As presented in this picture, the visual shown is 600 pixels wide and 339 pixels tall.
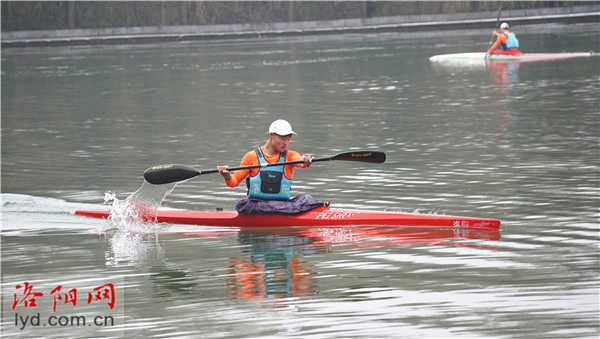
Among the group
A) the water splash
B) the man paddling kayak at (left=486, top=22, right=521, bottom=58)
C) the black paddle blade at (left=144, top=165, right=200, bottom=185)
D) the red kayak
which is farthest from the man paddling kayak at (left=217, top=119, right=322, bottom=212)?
the man paddling kayak at (left=486, top=22, right=521, bottom=58)

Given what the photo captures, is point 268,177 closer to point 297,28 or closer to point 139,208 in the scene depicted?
point 139,208

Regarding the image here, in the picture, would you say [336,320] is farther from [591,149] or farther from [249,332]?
[591,149]

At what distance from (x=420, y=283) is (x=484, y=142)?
947cm

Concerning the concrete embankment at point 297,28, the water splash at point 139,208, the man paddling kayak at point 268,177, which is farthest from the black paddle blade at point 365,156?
the concrete embankment at point 297,28

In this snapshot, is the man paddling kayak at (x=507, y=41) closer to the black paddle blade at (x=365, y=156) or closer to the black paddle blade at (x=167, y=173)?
the black paddle blade at (x=365, y=156)

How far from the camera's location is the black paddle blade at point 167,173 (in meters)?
12.8

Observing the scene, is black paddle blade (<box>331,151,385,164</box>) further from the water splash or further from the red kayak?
the water splash

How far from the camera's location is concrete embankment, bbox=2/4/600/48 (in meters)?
56.8

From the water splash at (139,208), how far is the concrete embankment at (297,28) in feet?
146

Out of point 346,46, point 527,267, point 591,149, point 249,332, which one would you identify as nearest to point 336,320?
point 249,332

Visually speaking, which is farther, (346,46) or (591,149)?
(346,46)

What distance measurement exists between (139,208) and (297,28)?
51303mm

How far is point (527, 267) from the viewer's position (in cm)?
994

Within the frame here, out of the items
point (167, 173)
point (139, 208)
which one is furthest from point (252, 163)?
point (139, 208)
